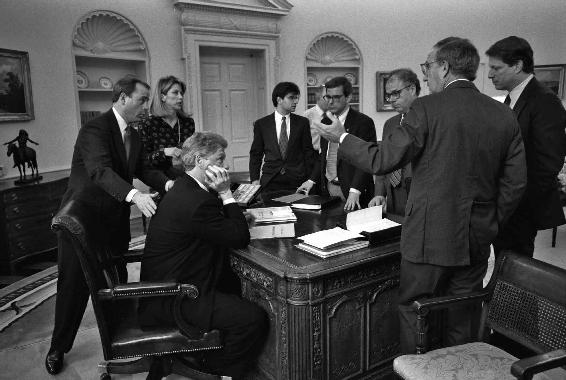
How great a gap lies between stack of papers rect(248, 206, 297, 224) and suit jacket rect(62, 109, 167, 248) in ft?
2.48

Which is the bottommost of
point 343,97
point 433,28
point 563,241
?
point 563,241

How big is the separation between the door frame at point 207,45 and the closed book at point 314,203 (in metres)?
4.22

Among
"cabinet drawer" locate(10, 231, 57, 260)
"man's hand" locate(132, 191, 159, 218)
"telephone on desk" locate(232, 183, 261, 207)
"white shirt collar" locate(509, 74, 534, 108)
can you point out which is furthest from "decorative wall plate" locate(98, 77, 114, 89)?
"white shirt collar" locate(509, 74, 534, 108)

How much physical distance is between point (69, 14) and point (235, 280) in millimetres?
4785

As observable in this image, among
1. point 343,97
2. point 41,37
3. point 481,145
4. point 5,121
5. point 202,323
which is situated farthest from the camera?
point 41,37

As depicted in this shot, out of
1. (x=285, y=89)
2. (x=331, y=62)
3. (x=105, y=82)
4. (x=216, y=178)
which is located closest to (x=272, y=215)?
(x=216, y=178)

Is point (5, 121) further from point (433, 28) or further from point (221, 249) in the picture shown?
point (433, 28)

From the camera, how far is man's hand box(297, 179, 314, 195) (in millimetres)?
3937

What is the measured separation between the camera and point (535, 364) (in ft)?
4.79

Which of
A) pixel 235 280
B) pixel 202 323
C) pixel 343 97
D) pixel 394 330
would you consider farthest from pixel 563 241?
pixel 202 323

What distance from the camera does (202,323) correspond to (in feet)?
7.47

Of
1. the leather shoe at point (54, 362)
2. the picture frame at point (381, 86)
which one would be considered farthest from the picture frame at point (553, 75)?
the leather shoe at point (54, 362)

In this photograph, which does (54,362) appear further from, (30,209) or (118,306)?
(30,209)

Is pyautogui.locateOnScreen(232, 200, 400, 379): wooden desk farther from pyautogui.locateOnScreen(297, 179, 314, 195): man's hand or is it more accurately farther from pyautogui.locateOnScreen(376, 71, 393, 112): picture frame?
pyautogui.locateOnScreen(376, 71, 393, 112): picture frame
